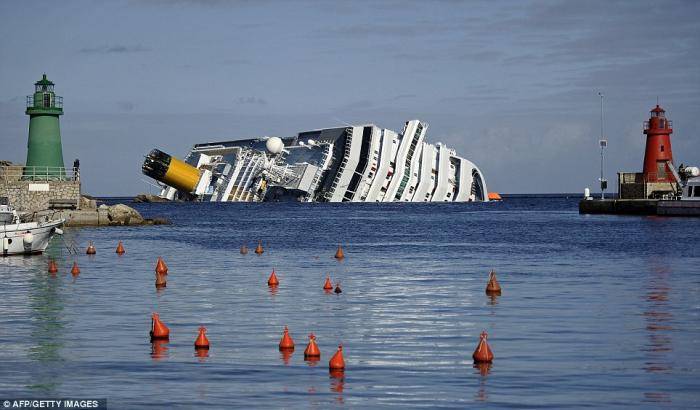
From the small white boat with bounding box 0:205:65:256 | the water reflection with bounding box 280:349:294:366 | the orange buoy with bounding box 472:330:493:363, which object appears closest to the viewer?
the orange buoy with bounding box 472:330:493:363

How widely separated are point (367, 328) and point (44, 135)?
173ft

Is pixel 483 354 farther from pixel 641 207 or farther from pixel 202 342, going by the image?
pixel 641 207

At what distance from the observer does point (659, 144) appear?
284 ft

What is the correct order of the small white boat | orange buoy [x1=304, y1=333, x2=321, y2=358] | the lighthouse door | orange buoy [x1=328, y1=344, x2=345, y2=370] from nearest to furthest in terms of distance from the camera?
orange buoy [x1=328, y1=344, x2=345, y2=370] → orange buoy [x1=304, y1=333, x2=321, y2=358] → the small white boat → the lighthouse door

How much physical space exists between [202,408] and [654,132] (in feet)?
246

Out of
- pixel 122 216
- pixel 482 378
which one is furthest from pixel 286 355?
pixel 122 216

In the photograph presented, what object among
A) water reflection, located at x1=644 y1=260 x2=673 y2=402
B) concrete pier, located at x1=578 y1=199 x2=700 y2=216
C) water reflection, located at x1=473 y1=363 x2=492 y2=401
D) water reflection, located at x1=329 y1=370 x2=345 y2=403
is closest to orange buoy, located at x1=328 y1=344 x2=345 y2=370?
water reflection, located at x1=329 y1=370 x2=345 y2=403

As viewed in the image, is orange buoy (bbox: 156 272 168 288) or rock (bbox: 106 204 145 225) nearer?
orange buoy (bbox: 156 272 168 288)

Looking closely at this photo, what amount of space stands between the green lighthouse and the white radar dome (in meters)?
54.1

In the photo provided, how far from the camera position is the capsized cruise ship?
407 ft

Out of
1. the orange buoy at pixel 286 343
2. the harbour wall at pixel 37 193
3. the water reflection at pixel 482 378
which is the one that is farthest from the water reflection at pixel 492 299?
the harbour wall at pixel 37 193

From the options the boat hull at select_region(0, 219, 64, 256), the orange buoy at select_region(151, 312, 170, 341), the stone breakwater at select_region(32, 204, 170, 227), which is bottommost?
the orange buoy at select_region(151, 312, 170, 341)

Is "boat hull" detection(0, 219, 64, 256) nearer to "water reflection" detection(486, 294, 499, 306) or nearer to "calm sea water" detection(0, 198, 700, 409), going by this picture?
"calm sea water" detection(0, 198, 700, 409)

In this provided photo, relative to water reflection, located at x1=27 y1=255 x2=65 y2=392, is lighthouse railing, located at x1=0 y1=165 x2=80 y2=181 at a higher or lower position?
higher
